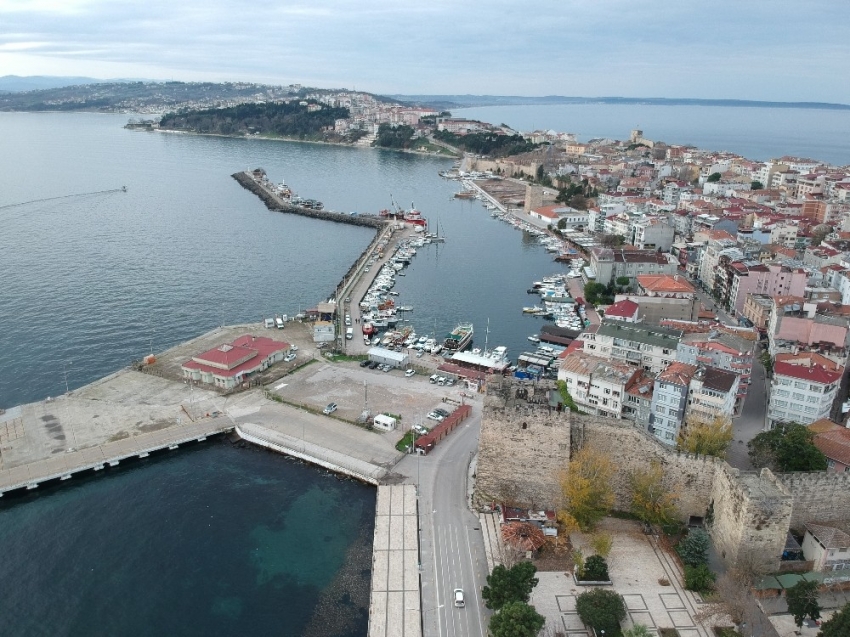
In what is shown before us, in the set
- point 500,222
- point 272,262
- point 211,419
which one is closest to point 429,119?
point 500,222

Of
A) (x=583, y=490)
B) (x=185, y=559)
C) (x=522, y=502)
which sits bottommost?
(x=185, y=559)

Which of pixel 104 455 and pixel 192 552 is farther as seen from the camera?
pixel 104 455

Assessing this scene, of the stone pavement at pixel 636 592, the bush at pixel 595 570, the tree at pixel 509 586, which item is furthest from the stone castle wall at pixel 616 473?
the tree at pixel 509 586

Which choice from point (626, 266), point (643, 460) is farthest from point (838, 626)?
point (626, 266)

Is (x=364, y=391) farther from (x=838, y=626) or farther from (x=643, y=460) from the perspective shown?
(x=838, y=626)

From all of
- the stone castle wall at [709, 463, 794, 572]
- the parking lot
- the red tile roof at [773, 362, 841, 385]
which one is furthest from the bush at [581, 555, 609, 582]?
the red tile roof at [773, 362, 841, 385]

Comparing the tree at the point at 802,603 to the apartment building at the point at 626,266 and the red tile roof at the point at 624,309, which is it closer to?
the red tile roof at the point at 624,309

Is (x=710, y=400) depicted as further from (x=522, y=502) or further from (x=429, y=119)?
(x=429, y=119)
